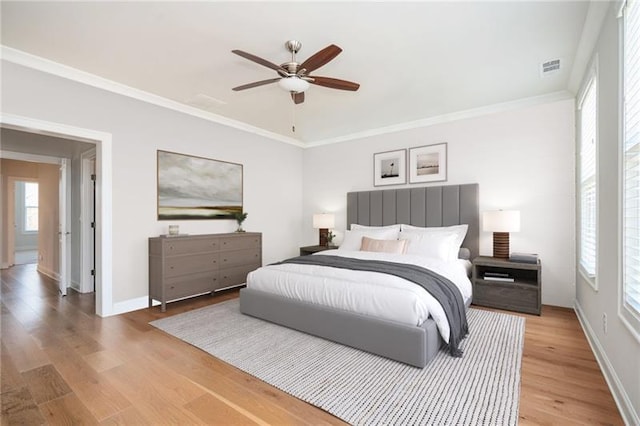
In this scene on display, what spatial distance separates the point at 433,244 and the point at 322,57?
256cm

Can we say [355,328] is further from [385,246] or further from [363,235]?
[363,235]

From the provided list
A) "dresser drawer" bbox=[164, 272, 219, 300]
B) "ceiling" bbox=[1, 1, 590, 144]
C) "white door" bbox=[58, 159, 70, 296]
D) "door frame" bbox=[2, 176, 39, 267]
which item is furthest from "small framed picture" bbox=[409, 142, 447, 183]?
"door frame" bbox=[2, 176, 39, 267]

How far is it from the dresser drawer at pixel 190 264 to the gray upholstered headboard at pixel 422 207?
2.43m

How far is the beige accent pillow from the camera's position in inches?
153

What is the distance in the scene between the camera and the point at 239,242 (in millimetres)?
4598

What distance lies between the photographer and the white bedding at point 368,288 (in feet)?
7.75

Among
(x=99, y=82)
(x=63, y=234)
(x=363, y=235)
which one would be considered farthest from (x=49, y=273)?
(x=363, y=235)

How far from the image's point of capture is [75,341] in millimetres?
2805

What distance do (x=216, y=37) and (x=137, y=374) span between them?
279 centimetres

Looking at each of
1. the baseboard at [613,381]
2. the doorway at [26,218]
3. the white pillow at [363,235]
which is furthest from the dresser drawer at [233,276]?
the doorway at [26,218]

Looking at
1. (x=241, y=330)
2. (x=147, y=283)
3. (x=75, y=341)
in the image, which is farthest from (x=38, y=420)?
(x=147, y=283)

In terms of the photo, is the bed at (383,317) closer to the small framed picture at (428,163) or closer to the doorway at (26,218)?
the small framed picture at (428,163)

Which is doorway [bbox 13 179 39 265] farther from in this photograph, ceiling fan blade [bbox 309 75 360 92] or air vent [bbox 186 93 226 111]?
ceiling fan blade [bbox 309 75 360 92]

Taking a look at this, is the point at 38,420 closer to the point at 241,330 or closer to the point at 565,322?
the point at 241,330
